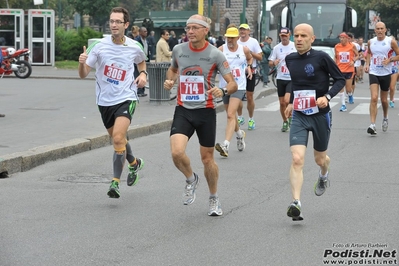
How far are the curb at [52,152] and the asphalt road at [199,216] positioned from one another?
0.44 ft

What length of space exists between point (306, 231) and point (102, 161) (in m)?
5.12

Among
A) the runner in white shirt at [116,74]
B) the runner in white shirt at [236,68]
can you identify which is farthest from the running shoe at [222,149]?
the runner in white shirt at [116,74]

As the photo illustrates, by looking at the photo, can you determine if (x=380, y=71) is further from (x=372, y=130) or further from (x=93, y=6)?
(x=93, y=6)

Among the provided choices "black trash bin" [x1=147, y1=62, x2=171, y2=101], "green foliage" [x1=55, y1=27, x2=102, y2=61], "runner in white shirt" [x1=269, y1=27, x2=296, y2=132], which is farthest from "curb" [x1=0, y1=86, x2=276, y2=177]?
"green foliage" [x1=55, y1=27, x2=102, y2=61]

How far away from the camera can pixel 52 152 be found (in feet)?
39.1

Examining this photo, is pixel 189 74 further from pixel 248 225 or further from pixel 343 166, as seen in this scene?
pixel 343 166

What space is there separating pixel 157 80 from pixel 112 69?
11.3m

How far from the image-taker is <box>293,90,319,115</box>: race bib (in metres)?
8.31

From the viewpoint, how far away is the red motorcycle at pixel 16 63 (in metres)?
30.0

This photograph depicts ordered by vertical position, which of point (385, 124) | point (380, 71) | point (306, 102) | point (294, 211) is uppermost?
point (306, 102)

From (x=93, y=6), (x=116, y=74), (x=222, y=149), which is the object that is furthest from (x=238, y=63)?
(x=93, y=6)

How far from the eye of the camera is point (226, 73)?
821 cm

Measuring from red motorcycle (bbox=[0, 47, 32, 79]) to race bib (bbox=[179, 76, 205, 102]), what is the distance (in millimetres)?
22427

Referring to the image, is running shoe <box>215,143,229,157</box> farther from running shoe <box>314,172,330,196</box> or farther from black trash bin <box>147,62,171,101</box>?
black trash bin <box>147,62,171,101</box>
